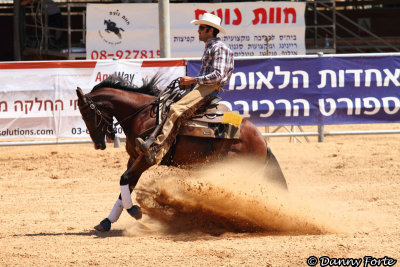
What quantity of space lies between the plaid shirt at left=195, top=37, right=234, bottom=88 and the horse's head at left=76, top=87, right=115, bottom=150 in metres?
1.25

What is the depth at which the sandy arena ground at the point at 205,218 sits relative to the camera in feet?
21.3

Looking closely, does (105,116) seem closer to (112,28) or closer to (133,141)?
(133,141)

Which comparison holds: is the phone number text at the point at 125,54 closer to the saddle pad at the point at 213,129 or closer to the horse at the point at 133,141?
the horse at the point at 133,141

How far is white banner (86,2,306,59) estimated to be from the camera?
16.5 m

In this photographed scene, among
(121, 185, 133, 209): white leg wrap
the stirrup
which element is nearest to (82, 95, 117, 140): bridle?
the stirrup

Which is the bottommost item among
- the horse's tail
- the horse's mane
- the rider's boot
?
the horse's tail

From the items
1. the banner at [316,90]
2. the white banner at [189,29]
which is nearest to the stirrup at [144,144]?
the banner at [316,90]

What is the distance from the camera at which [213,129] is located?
7.71 meters

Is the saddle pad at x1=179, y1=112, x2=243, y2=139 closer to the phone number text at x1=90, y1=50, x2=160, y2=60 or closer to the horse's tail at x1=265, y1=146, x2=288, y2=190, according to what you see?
the horse's tail at x1=265, y1=146, x2=288, y2=190

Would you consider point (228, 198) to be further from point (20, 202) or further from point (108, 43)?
point (108, 43)

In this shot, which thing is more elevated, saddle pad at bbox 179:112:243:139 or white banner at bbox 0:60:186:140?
white banner at bbox 0:60:186:140

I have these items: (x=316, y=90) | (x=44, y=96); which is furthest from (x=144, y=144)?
(x=316, y=90)

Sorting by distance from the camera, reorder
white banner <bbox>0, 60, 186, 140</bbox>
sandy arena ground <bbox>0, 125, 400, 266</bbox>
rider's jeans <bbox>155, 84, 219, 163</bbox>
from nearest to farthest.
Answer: sandy arena ground <bbox>0, 125, 400, 266</bbox> < rider's jeans <bbox>155, 84, 219, 163</bbox> < white banner <bbox>0, 60, 186, 140</bbox>

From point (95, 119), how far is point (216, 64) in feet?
5.13
